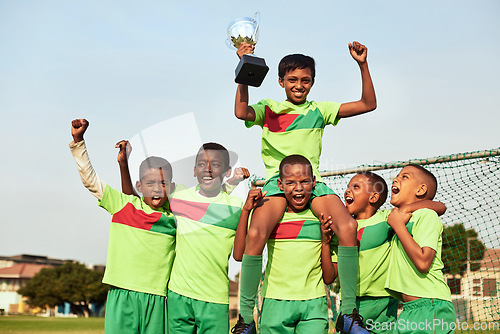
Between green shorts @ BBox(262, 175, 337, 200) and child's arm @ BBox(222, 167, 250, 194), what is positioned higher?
child's arm @ BBox(222, 167, 250, 194)

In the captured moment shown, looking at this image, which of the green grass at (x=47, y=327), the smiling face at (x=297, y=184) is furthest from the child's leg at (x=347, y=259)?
the green grass at (x=47, y=327)

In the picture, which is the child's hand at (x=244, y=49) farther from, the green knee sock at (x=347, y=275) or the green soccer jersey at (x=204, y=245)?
the green knee sock at (x=347, y=275)

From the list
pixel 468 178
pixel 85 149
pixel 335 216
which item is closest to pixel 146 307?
pixel 85 149

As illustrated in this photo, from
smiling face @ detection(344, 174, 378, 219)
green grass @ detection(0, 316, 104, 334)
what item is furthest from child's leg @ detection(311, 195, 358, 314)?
green grass @ detection(0, 316, 104, 334)

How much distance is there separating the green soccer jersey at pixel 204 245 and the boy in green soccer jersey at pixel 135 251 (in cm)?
11

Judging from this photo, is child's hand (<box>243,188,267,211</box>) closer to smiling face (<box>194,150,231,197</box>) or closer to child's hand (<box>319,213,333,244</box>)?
child's hand (<box>319,213,333,244</box>)

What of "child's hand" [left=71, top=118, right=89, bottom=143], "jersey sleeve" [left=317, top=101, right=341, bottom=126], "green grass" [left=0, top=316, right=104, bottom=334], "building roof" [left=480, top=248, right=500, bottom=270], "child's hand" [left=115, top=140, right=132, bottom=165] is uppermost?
"jersey sleeve" [left=317, top=101, right=341, bottom=126]

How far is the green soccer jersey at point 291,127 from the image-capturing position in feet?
11.1

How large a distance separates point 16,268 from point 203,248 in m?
69.0

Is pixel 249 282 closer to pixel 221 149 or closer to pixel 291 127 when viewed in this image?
pixel 291 127

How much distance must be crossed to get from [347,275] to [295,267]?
0.33 m

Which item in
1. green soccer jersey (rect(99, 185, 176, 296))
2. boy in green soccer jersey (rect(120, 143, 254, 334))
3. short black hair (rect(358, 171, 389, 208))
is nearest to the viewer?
boy in green soccer jersey (rect(120, 143, 254, 334))

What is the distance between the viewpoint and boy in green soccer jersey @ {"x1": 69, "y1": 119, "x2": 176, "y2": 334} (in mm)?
3457

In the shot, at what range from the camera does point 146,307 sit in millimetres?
3469
